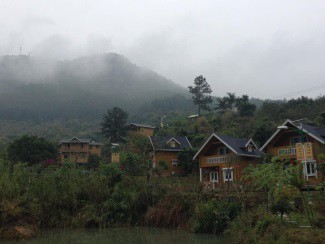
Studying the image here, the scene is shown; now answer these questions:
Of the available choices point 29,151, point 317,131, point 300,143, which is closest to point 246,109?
point 317,131

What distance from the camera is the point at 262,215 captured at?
15367 millimetres

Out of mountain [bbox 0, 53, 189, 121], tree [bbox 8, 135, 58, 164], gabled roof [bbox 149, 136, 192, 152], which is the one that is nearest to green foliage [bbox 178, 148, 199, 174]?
gabled roof [bbox 149, 136, 192, 152]

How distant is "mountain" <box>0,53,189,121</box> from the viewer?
4646 inches

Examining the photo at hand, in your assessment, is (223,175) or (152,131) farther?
(152,131)

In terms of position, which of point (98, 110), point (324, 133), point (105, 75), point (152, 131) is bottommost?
point (324, 133)

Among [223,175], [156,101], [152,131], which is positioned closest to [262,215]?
[223,175]

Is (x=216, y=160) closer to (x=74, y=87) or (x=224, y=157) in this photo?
(x=224, y=157)

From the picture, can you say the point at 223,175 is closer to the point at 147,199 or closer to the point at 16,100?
the point at 147,199

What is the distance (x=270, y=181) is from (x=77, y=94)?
130 meters

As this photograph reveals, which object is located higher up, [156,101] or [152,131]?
[156,101]

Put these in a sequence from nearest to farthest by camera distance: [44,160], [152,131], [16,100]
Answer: [44,160] < [152,131] < [16,100]

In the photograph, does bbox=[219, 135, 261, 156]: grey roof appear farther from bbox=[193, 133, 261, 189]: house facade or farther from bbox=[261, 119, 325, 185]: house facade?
bbox=[261, 119, 325, 185]: house facade

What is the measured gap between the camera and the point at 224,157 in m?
34.0

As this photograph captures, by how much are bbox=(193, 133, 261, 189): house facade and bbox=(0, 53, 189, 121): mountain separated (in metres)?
80.3
